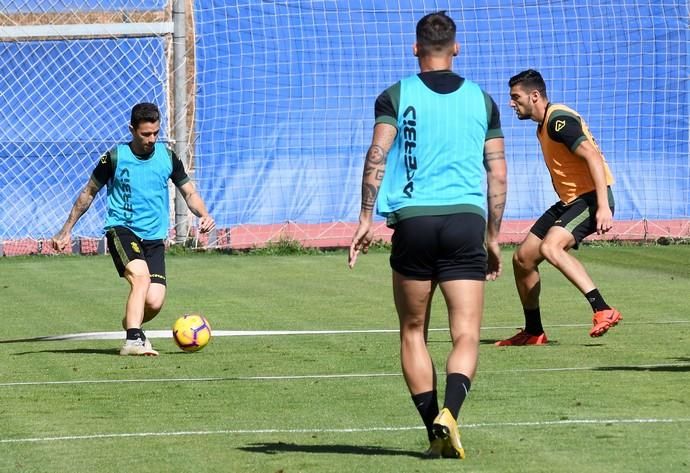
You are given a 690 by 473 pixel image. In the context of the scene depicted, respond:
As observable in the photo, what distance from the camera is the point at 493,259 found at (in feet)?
23.2

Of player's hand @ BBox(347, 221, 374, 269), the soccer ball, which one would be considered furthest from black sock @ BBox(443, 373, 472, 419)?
the soccer ball

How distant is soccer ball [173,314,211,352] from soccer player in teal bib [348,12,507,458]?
4400mm

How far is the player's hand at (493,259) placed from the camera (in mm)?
6973

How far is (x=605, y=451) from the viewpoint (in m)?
6.73

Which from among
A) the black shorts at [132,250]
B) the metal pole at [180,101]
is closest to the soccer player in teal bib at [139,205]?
the black shorts at [132,250]

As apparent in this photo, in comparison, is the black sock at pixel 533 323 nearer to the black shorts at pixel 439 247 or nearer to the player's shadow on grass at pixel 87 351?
the player's shadow on grass at pixel 87 351

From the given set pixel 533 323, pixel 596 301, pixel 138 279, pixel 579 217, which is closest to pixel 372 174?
pixel 596 301

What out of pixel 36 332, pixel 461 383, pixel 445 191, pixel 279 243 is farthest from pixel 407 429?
pixel 279 243

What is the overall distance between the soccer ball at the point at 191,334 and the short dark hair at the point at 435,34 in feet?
15.5

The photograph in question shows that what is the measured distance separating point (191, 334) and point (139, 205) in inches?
51.0

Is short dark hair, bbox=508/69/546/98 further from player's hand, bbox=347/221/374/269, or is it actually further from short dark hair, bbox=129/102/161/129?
player's hand, bbox=347/221/374/269

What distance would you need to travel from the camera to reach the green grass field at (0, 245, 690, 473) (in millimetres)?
6781

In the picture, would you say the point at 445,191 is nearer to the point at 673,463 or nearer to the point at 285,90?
the point at 673,463

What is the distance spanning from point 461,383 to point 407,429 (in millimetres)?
861
